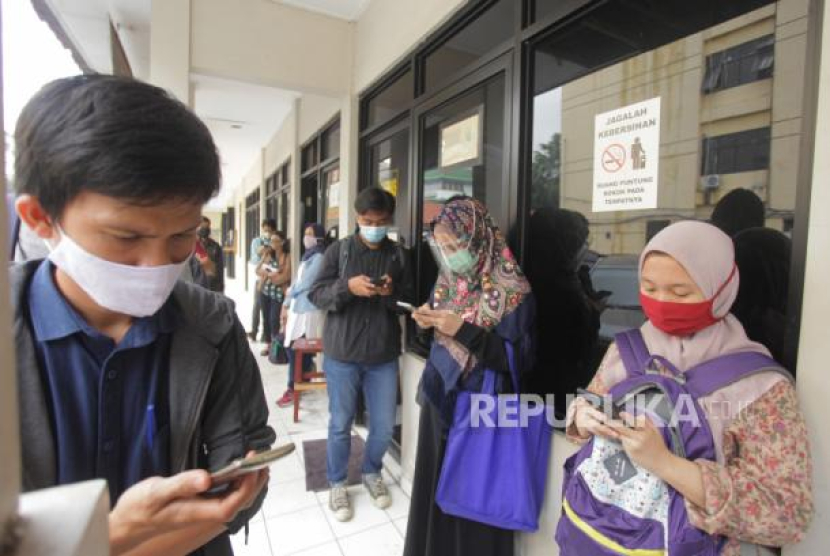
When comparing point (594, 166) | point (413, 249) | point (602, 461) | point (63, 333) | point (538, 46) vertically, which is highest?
point (538, 46)

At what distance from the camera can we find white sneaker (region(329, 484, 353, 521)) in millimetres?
2213

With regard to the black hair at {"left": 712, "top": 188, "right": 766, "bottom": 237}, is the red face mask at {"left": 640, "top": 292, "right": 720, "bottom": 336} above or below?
below

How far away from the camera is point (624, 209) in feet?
4.56

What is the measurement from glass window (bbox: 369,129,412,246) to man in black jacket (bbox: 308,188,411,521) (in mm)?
462

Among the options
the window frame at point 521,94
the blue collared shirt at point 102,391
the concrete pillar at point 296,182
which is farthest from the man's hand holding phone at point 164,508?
the concrete pillar at point 296,182

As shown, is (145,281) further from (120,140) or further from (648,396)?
(648,396)

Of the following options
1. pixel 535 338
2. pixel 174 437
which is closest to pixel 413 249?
pixel 535 338

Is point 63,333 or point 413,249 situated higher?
point 413,249

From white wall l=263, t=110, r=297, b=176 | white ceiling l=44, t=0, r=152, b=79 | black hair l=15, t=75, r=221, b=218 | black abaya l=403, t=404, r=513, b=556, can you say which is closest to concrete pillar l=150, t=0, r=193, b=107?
white ceiling l=44, t=0, r=152, b=79

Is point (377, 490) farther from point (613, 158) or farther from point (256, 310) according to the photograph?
point (256, 310)

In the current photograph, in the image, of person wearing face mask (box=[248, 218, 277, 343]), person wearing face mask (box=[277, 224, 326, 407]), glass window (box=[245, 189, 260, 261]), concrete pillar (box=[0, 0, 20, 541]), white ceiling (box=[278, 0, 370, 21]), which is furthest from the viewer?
glass window (box=[245, 189, 260, 261])

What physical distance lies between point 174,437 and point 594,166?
151cm

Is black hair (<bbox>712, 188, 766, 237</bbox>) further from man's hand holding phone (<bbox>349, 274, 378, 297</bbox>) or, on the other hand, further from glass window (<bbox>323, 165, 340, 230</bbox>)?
glass window (<bbox>323, 165, 340, 230</bbox>)

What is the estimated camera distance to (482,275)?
5.21 feet
